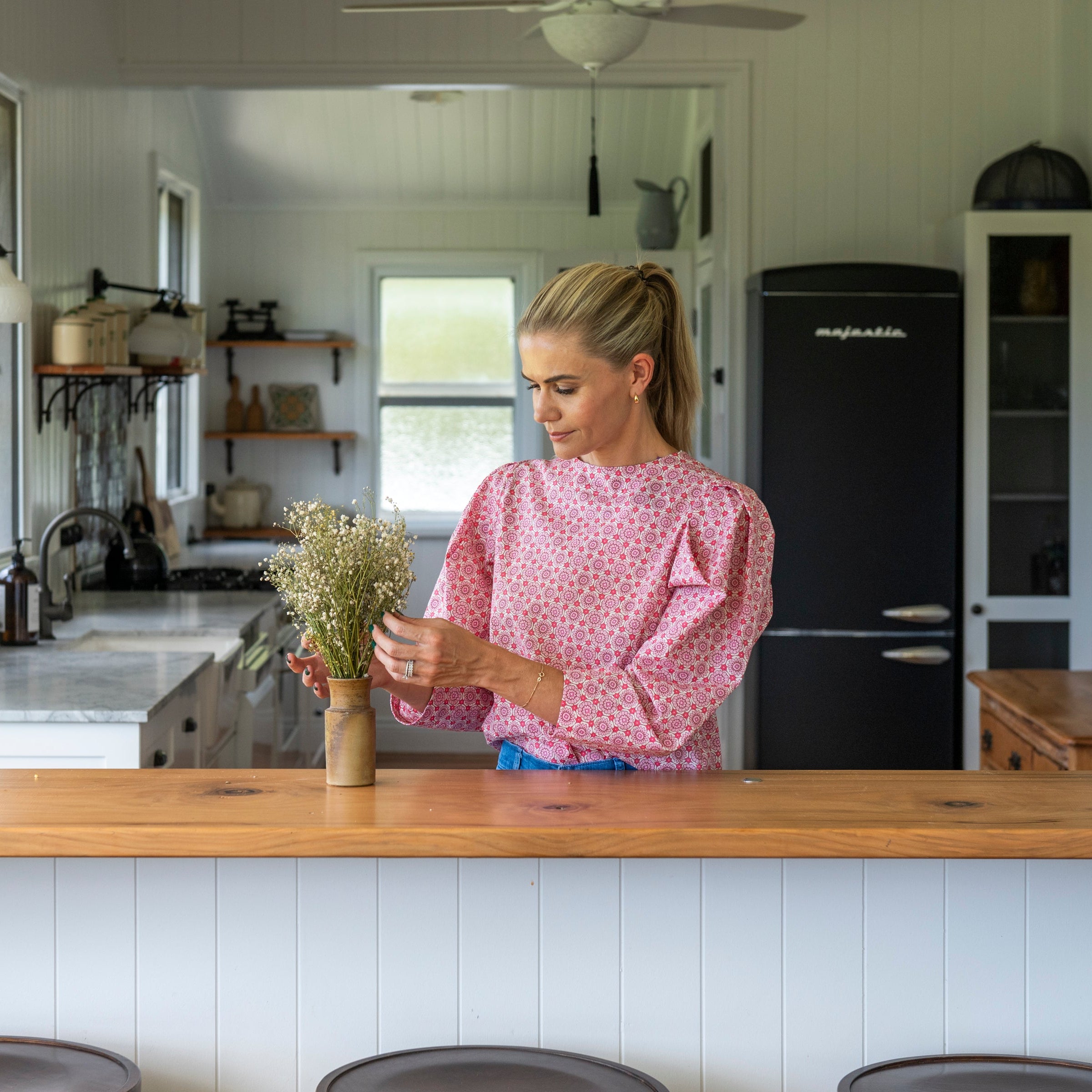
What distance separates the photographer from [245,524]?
6.59m

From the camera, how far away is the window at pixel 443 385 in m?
6.75

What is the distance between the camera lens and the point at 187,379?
20.6ft

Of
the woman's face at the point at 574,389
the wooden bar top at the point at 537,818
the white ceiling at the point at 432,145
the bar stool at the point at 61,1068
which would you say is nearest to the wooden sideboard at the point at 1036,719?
the wooden bar top at the point at 537,818

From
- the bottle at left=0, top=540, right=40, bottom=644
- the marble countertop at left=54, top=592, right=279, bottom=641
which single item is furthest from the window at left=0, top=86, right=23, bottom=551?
the bottle at left=0, top=540, right=40, bottom=644

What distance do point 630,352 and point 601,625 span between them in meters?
0.35

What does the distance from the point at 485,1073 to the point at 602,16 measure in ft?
7.77

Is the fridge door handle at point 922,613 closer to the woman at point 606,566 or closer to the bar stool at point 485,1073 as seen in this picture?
the woman at point 606,566

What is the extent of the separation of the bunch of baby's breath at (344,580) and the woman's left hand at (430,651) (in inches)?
0.9

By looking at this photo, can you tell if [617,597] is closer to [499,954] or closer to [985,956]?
[499,954]

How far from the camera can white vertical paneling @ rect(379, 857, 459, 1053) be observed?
4.80 feet

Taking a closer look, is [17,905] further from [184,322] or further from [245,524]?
[245,524]

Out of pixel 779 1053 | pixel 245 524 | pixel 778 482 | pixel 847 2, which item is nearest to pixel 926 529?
pixel 778 482

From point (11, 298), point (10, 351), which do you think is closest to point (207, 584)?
point (10, 351)

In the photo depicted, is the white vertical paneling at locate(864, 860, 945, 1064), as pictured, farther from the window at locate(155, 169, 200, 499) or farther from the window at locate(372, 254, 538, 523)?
the window at locate(372, 254, 538, 523)
